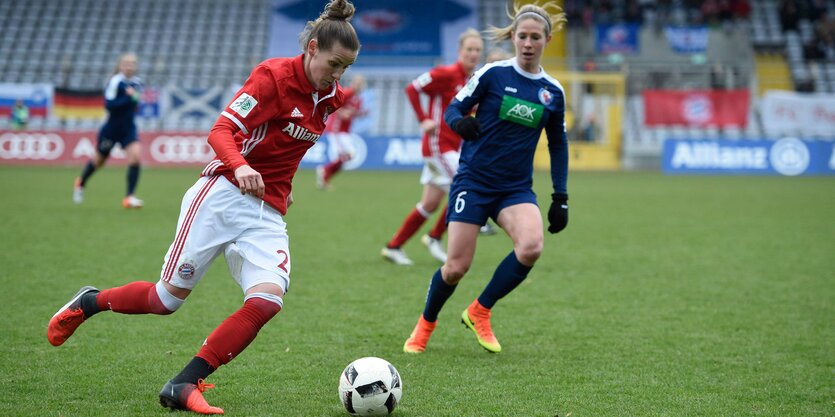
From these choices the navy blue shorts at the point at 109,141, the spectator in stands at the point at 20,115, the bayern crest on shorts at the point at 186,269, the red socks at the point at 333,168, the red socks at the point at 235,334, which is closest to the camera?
the red socks at the point at 235,334

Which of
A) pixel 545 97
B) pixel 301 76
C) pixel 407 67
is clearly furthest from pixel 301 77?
pixel 407 67

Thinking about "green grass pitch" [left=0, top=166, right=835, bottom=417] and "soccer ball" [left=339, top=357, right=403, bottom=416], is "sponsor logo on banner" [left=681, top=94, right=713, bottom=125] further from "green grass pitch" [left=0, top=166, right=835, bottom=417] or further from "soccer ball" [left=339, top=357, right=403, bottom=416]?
"soccer ball" [left=339, top=357, right=403, bottom=416]

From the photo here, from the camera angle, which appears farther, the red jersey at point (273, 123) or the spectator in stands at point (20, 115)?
the spectator in stands at point (20, 115)

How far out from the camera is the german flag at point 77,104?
89.4 ft

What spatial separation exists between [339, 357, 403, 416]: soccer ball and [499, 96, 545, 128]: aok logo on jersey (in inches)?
72.2

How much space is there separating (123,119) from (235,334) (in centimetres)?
1021

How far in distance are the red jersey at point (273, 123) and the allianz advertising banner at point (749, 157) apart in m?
23.4

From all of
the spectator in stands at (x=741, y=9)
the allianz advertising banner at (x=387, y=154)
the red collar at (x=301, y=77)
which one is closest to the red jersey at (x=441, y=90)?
the red collar at (x=301, y=77)

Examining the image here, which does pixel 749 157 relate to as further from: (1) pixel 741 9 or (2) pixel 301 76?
(2) pixel 301 76

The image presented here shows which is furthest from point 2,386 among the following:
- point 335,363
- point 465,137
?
point 465,137

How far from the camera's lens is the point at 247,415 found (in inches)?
163

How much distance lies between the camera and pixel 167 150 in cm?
2555

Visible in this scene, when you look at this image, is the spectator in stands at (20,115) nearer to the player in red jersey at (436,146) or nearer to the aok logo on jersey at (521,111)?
the player in red jersey at (436,146)

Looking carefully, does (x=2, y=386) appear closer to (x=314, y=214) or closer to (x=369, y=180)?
(x=314, y=214)
